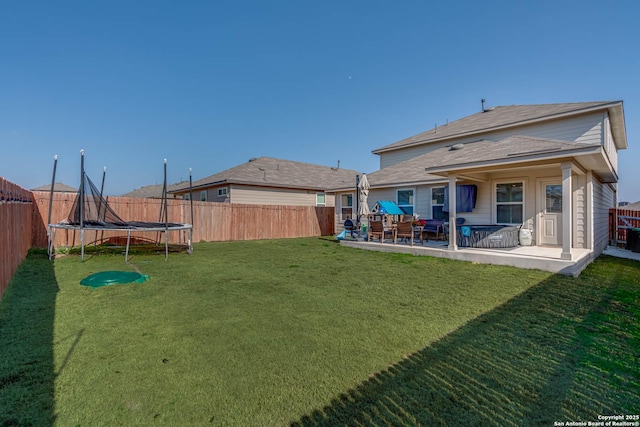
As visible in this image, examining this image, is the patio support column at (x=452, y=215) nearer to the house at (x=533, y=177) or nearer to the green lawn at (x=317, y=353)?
the house at (x=533, y=177)

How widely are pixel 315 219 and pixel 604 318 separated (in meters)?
13.7

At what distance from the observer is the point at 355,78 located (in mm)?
13969

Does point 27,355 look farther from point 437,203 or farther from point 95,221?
point 437,203

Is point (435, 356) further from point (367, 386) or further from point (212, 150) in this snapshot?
point (212, 150)

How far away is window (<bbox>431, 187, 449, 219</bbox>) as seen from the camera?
35.5 feet

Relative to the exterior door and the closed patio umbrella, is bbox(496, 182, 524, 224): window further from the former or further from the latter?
the closed patio umbrella

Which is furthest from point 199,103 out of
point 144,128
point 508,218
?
point 508,218

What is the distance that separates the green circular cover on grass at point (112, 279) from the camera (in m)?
4.99

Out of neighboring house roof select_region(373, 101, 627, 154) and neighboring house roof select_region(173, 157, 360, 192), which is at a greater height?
neighboring house roof select_region(373, 101, 627, 154)

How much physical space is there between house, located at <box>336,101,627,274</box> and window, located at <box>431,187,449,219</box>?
0.12ft

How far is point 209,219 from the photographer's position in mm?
13086

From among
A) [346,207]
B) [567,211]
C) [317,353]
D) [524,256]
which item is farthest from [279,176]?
[317,353]

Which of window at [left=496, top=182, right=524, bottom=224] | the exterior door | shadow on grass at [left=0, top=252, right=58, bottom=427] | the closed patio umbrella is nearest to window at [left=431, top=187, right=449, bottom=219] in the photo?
window at [left=496, top=182, right=524, bottom=224]

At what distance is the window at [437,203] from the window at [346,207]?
4.46m
